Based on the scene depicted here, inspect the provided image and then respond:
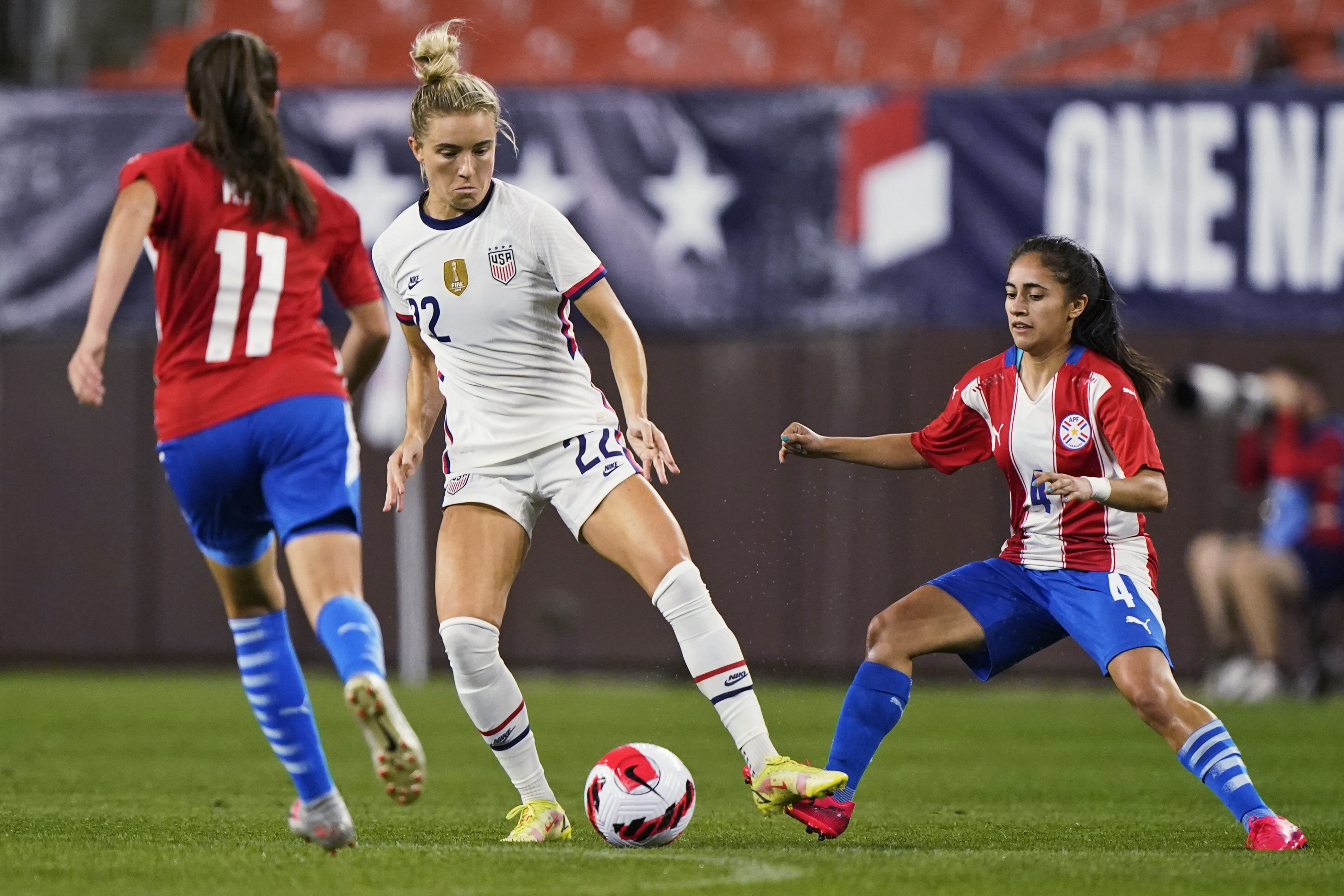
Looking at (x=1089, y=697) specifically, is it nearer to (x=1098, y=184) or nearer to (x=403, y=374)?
(x=1098, y=184)

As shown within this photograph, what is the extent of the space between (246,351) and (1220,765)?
284 cm

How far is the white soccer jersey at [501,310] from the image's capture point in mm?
4996

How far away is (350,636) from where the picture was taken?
13.3 feet

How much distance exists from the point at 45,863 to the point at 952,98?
8628 mm

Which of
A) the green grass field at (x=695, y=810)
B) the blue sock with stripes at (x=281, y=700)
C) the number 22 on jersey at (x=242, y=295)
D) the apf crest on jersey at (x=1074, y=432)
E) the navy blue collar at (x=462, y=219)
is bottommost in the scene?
the green grass field at (x=695, y=810)

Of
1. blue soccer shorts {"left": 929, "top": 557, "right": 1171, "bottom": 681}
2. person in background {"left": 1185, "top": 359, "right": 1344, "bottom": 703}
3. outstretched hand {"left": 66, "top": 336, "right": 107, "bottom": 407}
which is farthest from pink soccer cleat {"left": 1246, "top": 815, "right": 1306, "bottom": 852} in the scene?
person in background {"left": 1185, "top": 359, "right": 1344, "bottom": 703}

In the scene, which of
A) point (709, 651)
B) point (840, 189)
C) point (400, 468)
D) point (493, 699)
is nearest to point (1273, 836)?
point (709, 651)

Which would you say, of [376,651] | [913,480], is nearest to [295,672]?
[376,651]

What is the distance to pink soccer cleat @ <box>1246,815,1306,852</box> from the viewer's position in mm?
4887

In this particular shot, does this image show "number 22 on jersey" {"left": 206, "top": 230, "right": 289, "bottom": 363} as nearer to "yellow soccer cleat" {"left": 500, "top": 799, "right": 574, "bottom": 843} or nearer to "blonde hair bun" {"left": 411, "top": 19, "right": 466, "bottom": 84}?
"blonde hair bun" {"left": 411, "top": 19, "right": 466, "bottom": 84}

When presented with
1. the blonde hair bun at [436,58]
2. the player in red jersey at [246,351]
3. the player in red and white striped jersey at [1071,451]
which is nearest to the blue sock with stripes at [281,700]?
the player in red jersey at [246,351]

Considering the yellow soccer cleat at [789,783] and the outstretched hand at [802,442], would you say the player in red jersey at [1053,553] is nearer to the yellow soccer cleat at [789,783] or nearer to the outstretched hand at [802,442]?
the outstretched hand at [802,442]

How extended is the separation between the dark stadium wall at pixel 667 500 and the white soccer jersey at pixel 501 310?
20.5 feet

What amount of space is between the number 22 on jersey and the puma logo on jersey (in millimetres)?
2460
